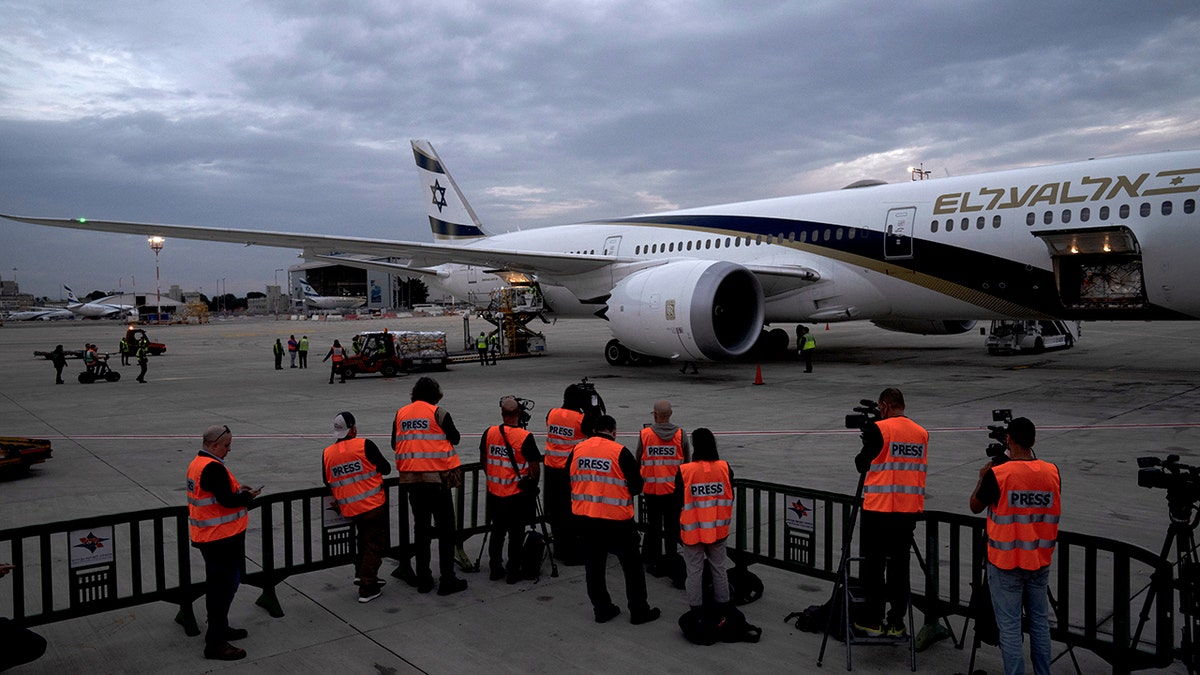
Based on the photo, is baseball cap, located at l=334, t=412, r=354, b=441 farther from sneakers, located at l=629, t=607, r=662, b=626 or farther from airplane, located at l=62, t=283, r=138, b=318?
airplane, located at l=62, t=283, r=138, b=318

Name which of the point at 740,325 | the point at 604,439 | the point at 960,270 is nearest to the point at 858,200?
the point at 960,270

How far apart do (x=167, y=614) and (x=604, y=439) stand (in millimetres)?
3150

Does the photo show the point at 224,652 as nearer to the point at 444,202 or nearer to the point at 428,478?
the point at 428,478

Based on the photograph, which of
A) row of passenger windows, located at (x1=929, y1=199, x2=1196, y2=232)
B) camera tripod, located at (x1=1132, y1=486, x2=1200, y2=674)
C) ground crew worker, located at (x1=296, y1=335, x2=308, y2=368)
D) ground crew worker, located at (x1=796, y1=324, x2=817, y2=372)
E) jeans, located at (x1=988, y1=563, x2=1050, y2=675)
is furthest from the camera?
ground crew worker, located at (x1=296, y1=335, x2=308, y2=368)

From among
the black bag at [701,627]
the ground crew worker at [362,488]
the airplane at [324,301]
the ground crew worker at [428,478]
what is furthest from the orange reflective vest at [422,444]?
the airplane at [324,301]

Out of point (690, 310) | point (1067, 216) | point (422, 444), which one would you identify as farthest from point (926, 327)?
point (422, 444)

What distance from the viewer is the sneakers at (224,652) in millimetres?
4449

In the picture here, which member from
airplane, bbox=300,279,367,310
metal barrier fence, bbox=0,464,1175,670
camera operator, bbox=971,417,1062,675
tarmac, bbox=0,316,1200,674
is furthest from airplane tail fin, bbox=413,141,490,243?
airplane, bbox=300,279,367,310

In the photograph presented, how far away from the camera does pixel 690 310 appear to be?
15367 mm

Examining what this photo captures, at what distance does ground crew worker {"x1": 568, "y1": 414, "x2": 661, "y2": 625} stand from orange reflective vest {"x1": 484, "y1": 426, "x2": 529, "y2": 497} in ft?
2.72

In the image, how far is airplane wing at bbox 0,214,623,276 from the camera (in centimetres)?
1531

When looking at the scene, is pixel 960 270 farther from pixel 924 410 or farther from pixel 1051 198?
pixel 924 410

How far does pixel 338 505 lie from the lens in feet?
18.1

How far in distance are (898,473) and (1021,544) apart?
32.9 inches
